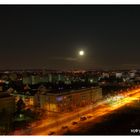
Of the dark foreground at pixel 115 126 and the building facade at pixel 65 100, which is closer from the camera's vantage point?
the dark foreground at pixel 115 126

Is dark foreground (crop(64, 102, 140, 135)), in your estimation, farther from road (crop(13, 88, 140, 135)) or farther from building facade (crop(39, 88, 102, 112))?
A: building facade (crop(39, 88, 102, 112))

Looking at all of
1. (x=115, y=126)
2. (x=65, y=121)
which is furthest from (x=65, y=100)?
(x=115, y=126)

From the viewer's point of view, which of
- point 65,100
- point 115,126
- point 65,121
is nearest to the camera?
point 115,126

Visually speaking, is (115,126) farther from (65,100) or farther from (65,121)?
(65,100)

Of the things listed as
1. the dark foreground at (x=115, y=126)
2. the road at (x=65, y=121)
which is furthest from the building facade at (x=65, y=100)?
the dark foreground at (x=115, y=126)

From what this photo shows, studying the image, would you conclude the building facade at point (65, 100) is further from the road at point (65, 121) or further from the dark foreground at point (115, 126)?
the dark foreground at point (115, 126)

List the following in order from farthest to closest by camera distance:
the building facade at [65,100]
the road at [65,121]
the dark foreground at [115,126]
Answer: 1. the building facade at [65,100]
2. the road at [65,121]
3. the dark foreground at [115,126]

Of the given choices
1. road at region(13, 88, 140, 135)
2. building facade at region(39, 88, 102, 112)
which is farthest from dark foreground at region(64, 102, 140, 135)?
building facade at region(39, 88, 102, 112)
